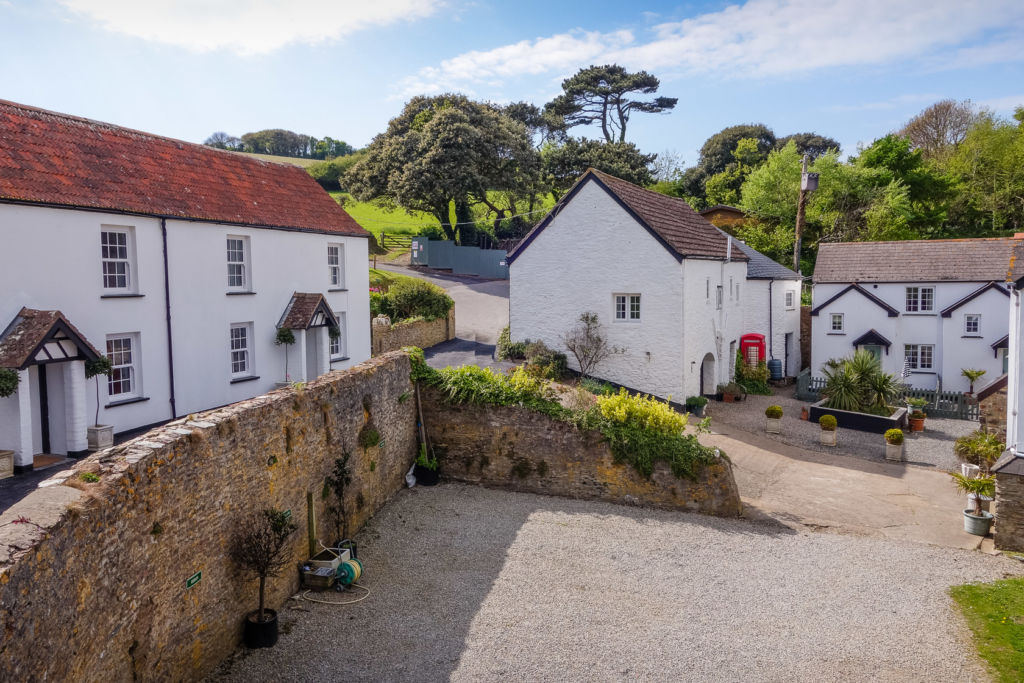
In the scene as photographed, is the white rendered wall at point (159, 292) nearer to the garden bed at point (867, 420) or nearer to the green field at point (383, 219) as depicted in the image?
the garden bed at point (867, 420)

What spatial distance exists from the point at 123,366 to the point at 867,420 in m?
24.2

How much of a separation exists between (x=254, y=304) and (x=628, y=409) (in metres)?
11.9

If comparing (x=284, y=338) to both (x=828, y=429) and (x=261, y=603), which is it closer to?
(x=261, y=603)

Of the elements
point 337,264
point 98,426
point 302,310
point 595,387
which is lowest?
point 595,387

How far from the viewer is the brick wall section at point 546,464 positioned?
15.8 meters

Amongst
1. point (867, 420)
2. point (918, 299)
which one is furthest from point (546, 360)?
point (918, 299)

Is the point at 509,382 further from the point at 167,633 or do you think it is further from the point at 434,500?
the point at 167,633

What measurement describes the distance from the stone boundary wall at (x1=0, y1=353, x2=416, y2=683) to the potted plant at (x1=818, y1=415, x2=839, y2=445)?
16.9 m

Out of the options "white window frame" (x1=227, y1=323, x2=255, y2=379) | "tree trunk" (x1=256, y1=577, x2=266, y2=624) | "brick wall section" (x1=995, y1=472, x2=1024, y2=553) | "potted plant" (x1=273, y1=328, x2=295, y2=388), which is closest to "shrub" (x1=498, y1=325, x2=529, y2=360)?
"potted plant" (x1=273, y1=328, x2=295, y2=388)

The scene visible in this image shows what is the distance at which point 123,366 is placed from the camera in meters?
17.2

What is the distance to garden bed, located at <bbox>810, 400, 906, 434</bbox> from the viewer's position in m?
25.0

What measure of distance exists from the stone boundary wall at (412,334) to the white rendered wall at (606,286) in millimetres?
5270

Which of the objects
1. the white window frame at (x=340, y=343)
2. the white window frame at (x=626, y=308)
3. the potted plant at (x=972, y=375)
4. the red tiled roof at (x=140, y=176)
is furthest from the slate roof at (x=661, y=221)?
the potted plant at (x=972, y=375)

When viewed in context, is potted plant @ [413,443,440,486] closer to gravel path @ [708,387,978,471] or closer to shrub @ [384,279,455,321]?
gravel path @ [708,387,978,471]
